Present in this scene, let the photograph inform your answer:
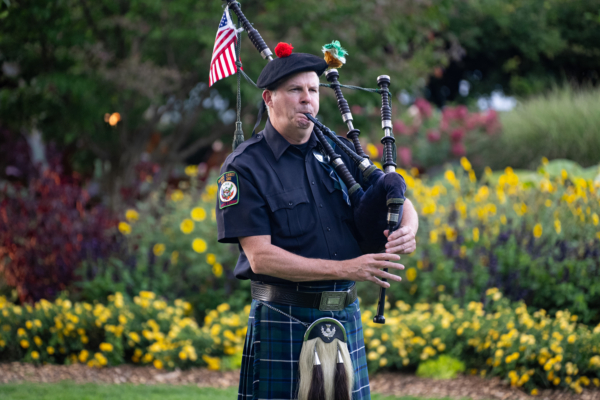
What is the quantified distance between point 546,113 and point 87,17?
24.5ft

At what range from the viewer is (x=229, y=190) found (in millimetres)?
2096

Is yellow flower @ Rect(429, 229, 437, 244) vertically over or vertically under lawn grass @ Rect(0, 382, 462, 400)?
over

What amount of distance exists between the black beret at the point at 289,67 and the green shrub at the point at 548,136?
8.03 metres

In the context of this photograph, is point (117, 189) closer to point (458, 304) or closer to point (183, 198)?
point (183, 198)

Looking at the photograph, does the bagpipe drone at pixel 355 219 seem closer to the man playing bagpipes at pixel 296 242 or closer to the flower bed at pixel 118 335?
the man playing bagpipes at pixel 296 242

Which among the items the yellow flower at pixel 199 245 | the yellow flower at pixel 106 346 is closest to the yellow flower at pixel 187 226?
the yellow flower at pixel 199 245

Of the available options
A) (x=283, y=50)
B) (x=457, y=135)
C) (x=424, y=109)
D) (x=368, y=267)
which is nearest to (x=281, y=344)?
(x=368, y=267)

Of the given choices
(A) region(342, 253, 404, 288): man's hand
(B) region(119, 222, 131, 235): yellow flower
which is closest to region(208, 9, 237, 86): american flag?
(A) region(342, 253, 404, 288): man's hand

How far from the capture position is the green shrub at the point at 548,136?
9.21m

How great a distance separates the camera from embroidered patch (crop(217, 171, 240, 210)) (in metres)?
2.08

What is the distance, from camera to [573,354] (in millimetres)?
3693

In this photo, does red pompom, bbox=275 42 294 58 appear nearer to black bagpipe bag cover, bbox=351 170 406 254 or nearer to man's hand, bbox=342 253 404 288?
black bagpipe bag cover, bbox=351 170 406 254

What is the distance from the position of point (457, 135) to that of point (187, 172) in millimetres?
5726

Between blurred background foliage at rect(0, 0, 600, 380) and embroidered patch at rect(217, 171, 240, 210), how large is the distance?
2.35 metres
